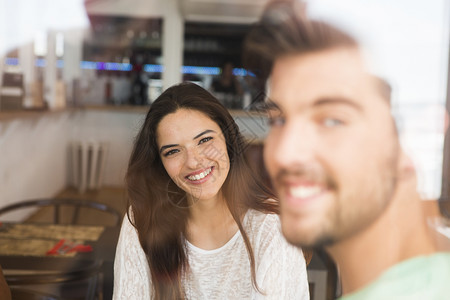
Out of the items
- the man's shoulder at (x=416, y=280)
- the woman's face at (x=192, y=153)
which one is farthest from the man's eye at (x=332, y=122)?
the woman's face at (x=192, y=153)

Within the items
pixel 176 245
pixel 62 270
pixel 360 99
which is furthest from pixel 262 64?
pixel 62 270

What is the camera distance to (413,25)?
49 centimetres

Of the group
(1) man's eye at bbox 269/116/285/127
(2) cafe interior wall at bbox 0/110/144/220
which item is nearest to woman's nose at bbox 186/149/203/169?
(1) man's eye at bbox 269/116/285/127

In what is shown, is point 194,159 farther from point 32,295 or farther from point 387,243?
point 32,295

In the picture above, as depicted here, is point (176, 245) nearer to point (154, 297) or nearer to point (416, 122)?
point (154, 297)

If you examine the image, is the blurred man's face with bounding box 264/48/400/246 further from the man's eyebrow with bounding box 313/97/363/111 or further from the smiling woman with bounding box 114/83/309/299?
the smiling woman with bounding box 114/83/309/299

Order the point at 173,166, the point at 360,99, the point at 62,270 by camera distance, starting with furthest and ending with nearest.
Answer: the point at 62,270 → the point at 173,166 → the point at 360,99

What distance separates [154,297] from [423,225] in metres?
0.68

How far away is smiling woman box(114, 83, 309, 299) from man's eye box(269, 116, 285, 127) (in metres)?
0.37

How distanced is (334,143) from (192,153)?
18.4 inches

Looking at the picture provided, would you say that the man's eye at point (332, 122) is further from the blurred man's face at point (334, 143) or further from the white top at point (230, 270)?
the white top at point (230, 270)

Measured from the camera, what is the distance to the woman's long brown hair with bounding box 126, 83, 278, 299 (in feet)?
3.11

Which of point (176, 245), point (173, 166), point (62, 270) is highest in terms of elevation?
point (173, 166)

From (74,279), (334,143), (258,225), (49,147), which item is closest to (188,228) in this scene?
(258,225)
